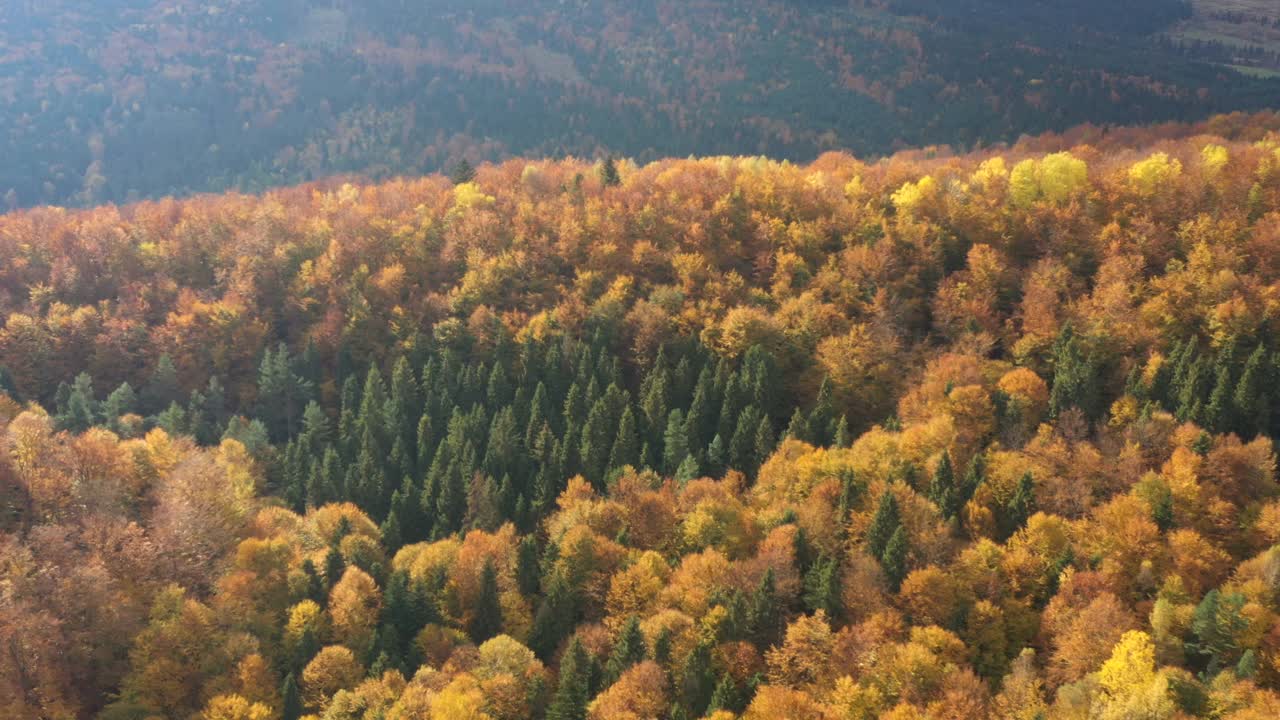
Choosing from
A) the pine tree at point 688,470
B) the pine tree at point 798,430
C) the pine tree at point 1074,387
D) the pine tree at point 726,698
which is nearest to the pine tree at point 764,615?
the pine tree at point 726,698

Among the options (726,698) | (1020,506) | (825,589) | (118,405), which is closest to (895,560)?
(825,589)

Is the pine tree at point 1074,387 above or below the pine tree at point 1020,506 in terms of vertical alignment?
above

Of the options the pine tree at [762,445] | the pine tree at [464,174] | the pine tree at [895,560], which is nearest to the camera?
the pine tree at [895,560]

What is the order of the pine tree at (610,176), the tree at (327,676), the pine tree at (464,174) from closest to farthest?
the tree at (327,676) < the pine tree at (610,176) < the pine tree at (464,174)

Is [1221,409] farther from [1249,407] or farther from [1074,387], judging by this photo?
[1074,387]

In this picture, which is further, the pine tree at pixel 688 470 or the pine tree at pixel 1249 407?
the pine tree at pixel 688 470

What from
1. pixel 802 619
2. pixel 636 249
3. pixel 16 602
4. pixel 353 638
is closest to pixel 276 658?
pixel 353 638

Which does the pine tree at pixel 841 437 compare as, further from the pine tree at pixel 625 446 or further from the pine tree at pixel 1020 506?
the pine tree at pixel 625 446
